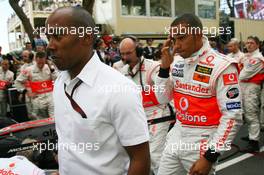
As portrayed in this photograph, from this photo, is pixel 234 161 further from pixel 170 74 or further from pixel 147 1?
pixel 147 1

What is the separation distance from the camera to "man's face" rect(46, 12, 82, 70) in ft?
5.87

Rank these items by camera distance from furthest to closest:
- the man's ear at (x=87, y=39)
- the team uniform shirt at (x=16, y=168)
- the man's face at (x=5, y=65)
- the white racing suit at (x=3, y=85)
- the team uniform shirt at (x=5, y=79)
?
1. the man's face at (x=5, y=65)
2. the team uniform shirt at (x=5, y=79)
3. the white racing suit at (x=3, y=85)
4. the team uniform shirt at (x=16, y=168)
5. the man's ear at (x=87, y=39)

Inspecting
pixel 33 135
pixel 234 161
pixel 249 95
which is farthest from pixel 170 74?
pixel 249 95

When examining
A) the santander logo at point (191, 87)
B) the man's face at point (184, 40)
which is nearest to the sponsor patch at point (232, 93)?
the santander logo at point (191, 87)

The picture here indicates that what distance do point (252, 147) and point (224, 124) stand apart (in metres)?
3.58

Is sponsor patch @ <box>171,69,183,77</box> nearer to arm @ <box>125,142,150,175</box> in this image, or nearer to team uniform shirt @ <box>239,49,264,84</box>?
arm @ <box>125,142,150,175</box>

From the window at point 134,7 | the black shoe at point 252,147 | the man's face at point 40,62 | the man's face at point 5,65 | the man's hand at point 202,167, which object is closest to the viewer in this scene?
the man's hand at point 202,167

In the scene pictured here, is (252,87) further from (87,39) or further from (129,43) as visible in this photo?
(87,39)

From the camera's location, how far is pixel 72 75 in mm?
1909

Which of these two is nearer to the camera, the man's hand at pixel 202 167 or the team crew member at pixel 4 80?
the man's hand at pixel 202 167

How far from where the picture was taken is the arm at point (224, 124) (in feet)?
7.98

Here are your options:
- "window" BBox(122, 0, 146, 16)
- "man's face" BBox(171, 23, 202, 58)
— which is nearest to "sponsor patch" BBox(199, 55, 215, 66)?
"man's face" BBox(171, 23, 202, 58)

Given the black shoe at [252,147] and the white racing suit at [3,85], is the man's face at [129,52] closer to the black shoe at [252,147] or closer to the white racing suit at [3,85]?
the black shoe at [252,147]

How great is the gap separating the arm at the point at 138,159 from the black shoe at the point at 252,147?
439cm
